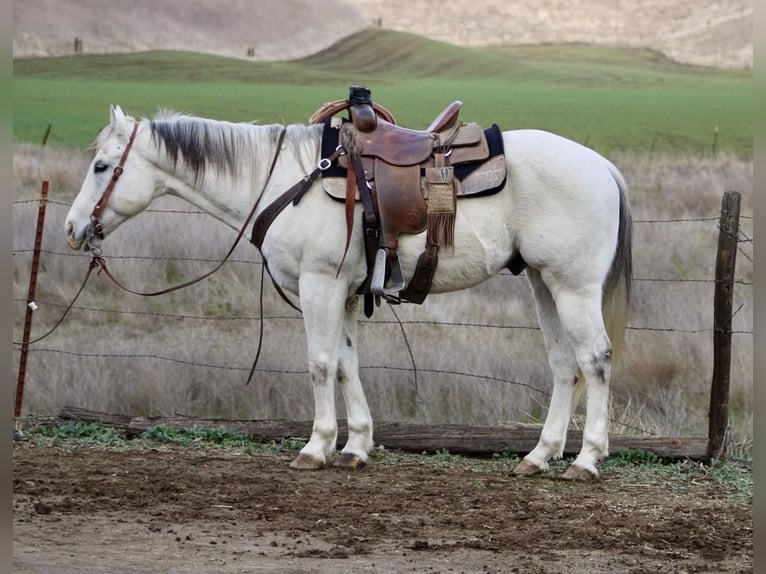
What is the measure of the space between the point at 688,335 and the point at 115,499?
549 centimetres

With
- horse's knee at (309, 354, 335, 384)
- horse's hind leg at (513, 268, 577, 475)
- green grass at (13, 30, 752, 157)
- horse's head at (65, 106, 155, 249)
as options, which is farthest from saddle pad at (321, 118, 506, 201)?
green grass at (13, 30, 752, 157)

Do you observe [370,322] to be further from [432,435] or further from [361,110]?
[361,110]

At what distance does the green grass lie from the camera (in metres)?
22.6

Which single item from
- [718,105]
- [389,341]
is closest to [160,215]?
[389,341]

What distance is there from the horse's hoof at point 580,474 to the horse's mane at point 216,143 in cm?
233

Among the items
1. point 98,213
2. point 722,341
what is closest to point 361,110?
point 98,213

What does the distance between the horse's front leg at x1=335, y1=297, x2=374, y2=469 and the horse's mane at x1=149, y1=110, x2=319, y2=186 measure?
0.98 m

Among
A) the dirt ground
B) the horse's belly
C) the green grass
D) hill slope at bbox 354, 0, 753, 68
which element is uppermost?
hill slope at bbox 354, 0, 753, 68

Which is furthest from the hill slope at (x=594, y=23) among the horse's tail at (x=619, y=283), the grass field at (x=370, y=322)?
the horse's tail at (x=619, y=283)

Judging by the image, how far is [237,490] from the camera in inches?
208

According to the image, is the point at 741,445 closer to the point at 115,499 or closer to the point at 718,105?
the point at 115,499

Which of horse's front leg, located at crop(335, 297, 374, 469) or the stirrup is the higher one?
the stirrup

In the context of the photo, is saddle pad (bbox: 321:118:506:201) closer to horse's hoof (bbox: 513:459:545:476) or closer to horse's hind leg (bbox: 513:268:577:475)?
horse's hind leg (bbox: 513:268:577:475)

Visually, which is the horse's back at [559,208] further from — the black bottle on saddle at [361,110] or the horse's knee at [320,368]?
the horse's knee at [320,368]
